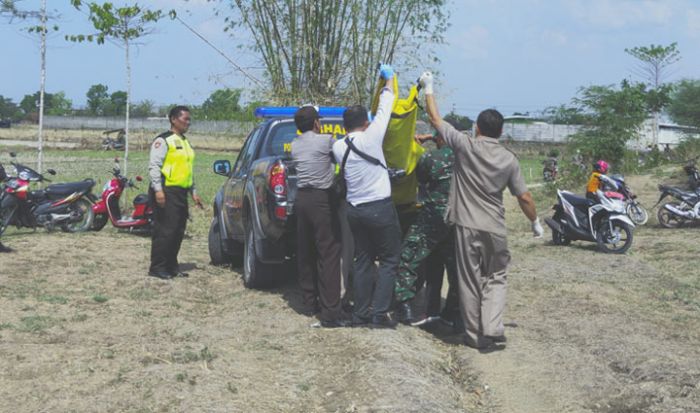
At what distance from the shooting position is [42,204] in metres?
13.6

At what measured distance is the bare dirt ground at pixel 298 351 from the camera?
5.63 metres

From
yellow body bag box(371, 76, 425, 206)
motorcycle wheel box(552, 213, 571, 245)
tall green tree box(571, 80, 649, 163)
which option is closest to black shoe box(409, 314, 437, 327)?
yellow body bag box(371, 76, 425, 206)

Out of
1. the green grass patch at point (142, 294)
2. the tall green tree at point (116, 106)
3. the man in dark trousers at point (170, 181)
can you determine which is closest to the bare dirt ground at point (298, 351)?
the green grass patch at point (142, 294)

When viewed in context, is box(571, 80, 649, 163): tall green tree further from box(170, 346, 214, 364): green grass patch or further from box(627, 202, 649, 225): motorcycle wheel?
box(170, 346, 214, 364): green grass patch

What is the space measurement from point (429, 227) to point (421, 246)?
0.17 meters

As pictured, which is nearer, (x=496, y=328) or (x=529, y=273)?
(x=496, y=328)

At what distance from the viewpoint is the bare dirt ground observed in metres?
5.63

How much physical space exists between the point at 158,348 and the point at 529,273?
18.7 feet

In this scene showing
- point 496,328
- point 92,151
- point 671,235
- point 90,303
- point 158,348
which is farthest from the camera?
point 92,151

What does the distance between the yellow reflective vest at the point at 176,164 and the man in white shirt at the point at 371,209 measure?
9.06 feet

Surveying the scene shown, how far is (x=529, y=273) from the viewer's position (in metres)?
11.0

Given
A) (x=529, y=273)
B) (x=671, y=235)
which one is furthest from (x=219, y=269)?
(x=671, y=235)

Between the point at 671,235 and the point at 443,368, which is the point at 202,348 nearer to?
the point at 443,368

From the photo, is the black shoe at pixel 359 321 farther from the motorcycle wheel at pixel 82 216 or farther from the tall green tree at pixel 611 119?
the tall green tree at pixel 611 119
